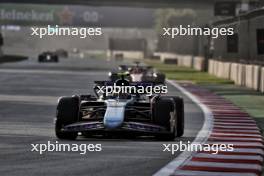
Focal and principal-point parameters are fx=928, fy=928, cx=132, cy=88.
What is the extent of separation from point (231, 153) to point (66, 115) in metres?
3.14

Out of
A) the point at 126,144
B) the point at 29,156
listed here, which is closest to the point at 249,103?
the point at 126,144

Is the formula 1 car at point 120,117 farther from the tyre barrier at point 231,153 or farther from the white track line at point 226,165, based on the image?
the white track line at point 226,165

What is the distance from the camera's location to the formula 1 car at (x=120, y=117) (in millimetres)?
14164

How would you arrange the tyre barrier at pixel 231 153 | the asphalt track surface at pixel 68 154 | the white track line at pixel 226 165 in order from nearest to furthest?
the asphalt track surface at pixel 68 154 → the tyre barrier at pixel 231 153 → the white track line at pixel 226 165

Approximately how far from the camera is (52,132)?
51.3 feet

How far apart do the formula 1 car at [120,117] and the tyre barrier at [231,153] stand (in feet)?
2.33

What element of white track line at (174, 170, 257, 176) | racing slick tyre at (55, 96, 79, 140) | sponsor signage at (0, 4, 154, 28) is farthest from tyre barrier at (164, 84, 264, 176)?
sponsor signage at (0, 4, 154, 28)

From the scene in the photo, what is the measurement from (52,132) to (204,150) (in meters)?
3.69

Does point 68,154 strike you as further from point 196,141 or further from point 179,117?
point 179,117

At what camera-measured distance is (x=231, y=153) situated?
12.5 metres

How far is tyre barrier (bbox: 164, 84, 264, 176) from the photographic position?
10.5 m

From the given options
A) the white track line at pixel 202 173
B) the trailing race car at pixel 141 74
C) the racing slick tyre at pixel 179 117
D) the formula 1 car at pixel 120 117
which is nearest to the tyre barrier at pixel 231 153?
the white track line at pixel 202 173

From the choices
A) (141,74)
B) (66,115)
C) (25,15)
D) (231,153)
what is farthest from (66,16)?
→ (231,153)

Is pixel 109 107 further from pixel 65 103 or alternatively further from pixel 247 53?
pixel 247 53
